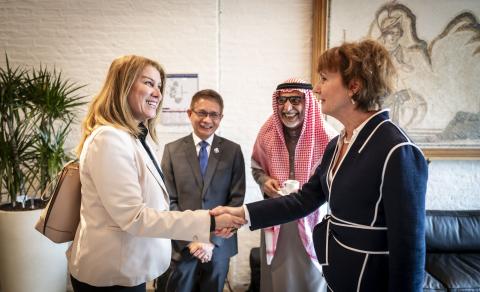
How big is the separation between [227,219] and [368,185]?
0.66 meters

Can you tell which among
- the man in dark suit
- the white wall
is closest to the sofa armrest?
the white wall

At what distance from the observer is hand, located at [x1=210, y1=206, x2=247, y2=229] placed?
1.36 meters

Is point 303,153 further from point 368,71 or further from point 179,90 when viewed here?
point 179,90

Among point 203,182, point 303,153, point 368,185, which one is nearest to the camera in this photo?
point 368,185

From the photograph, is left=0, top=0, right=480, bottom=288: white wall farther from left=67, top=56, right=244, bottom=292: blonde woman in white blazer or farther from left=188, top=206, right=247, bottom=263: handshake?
left=67, top=56, right=244, bottom=292: blonde woman in white blazer

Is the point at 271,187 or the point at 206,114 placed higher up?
the point at 206,114

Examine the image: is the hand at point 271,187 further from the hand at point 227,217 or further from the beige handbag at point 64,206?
the beige handbag at point 64,206

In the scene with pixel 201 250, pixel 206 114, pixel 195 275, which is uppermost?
pixel 206 114

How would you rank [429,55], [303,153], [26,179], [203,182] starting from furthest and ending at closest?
[429,55] → [26,179] → [203,182] → [303,153]

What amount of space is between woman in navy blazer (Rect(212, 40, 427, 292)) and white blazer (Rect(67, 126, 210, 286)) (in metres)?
0.55

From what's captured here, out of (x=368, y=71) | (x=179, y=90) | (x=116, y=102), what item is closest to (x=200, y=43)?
(x=179, y=90)

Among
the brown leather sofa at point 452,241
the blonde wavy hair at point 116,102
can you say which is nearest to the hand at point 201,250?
the blonde wavy hair at point 116,102

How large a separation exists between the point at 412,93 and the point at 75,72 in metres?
3.29

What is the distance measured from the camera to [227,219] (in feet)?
4.64
